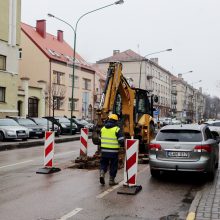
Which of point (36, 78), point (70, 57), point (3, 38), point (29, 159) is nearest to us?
point (29, 159)

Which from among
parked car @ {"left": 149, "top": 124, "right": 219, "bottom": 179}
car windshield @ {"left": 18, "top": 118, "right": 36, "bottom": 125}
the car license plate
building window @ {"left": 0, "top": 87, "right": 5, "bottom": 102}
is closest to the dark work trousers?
parked car @ {"left": 149, "top": 124, "right": 219, "bottom": 179}

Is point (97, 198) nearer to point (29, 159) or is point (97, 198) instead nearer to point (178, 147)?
point (178, 147)

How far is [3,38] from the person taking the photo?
36.3m

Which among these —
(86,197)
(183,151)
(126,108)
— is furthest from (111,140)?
(126,108)

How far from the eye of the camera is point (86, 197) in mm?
8742

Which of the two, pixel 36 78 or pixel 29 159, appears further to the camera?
pixel 36 78

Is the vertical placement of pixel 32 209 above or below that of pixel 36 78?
below

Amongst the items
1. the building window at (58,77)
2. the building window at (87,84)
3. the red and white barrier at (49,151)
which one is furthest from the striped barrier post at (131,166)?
the building window at (87,84)

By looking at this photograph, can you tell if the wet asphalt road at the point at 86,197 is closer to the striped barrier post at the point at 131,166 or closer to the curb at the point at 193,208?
the curb at the point at 193,208

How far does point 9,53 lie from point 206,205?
3194 cm

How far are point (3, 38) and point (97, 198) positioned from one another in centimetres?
3029

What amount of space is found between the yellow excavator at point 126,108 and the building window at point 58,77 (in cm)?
3460

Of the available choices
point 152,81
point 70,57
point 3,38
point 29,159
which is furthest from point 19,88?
point 152,81

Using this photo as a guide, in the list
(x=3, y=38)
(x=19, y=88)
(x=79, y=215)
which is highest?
(x=3, y=38)
